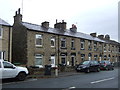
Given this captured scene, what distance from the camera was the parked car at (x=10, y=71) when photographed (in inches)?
591

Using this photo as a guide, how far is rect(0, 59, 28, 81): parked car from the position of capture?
15.0 metres

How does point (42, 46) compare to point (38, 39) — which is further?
point (42, 46)

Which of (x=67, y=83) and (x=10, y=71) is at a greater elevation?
(x=10, y=71)

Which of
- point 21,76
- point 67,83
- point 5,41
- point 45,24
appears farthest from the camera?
point 45,24

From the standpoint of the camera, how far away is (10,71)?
1545 centimetres

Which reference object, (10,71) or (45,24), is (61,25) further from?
(10,71)

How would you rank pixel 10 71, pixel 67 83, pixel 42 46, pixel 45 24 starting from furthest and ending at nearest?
pixel 45 24 → pixel 42 46 → pixel 10 71 → pixel 67 83

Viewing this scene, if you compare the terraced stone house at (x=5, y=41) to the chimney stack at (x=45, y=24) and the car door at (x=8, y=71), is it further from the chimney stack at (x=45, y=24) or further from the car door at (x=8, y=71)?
the chimney stack at (x=45, y=24)

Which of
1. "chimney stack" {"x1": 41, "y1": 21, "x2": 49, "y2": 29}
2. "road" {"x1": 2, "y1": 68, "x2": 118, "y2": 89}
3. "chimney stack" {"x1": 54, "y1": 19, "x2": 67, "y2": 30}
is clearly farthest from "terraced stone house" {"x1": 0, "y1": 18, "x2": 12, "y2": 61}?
"chimney stack" {"x1": 54, "y1": 19, "x2": 67, "y2": 30}

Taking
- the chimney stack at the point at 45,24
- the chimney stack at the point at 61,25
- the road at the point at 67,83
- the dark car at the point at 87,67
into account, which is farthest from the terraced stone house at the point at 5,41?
the chimney stack at the point at 61,25

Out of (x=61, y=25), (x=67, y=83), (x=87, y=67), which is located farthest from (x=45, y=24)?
(x=67, y=83)

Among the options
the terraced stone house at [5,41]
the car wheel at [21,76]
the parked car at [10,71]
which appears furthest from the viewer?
the terraced stone house at [5,41]

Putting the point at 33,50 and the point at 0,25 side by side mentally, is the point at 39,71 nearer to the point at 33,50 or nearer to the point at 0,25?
the point at 33,50

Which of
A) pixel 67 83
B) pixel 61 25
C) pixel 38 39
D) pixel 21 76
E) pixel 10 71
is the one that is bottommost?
pixel 67 83
